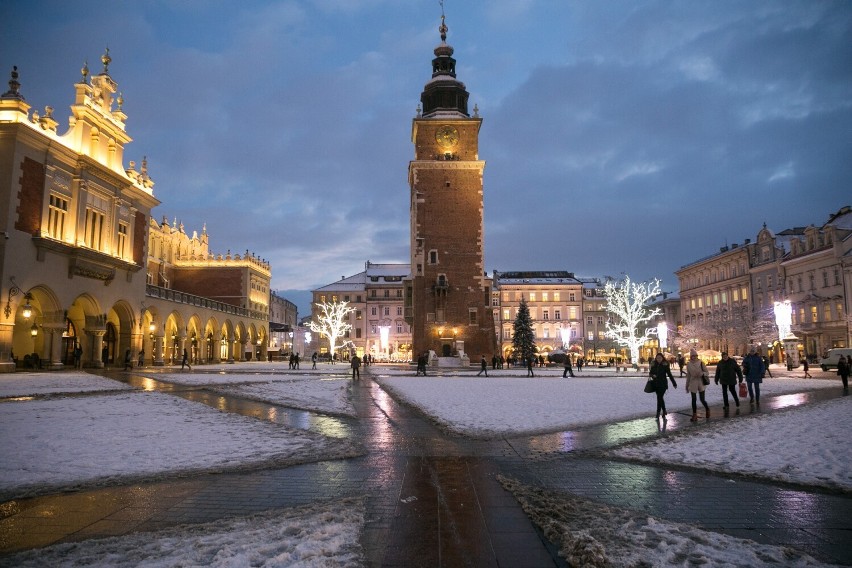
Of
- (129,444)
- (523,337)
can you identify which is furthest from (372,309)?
(129,444)

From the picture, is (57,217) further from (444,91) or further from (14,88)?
(444,91)

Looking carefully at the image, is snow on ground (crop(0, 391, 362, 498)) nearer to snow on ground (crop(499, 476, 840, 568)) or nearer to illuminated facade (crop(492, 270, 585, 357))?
snow on ground (crop(499, 476, 840, 568))

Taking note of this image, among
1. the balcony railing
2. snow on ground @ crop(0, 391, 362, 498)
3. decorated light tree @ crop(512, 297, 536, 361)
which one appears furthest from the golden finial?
decorated light tree @ crop(512, 297, 536, 361)

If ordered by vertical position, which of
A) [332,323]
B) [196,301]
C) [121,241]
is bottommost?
[332,323]

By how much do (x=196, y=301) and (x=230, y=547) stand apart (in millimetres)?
48523

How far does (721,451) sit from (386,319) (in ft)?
267

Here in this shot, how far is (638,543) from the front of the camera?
4.70m

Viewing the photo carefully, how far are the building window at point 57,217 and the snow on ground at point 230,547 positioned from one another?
3075cm

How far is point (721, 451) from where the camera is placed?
9.05 m

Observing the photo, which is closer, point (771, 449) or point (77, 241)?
point (771, 449)

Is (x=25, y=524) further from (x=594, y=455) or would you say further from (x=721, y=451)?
(x=721, y=451)

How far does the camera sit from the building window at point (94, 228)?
32594mm

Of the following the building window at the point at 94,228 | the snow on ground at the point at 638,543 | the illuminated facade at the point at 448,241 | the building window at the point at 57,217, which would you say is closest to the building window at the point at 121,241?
the building window at the point at 94,228

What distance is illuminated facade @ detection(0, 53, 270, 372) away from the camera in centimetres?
2709
